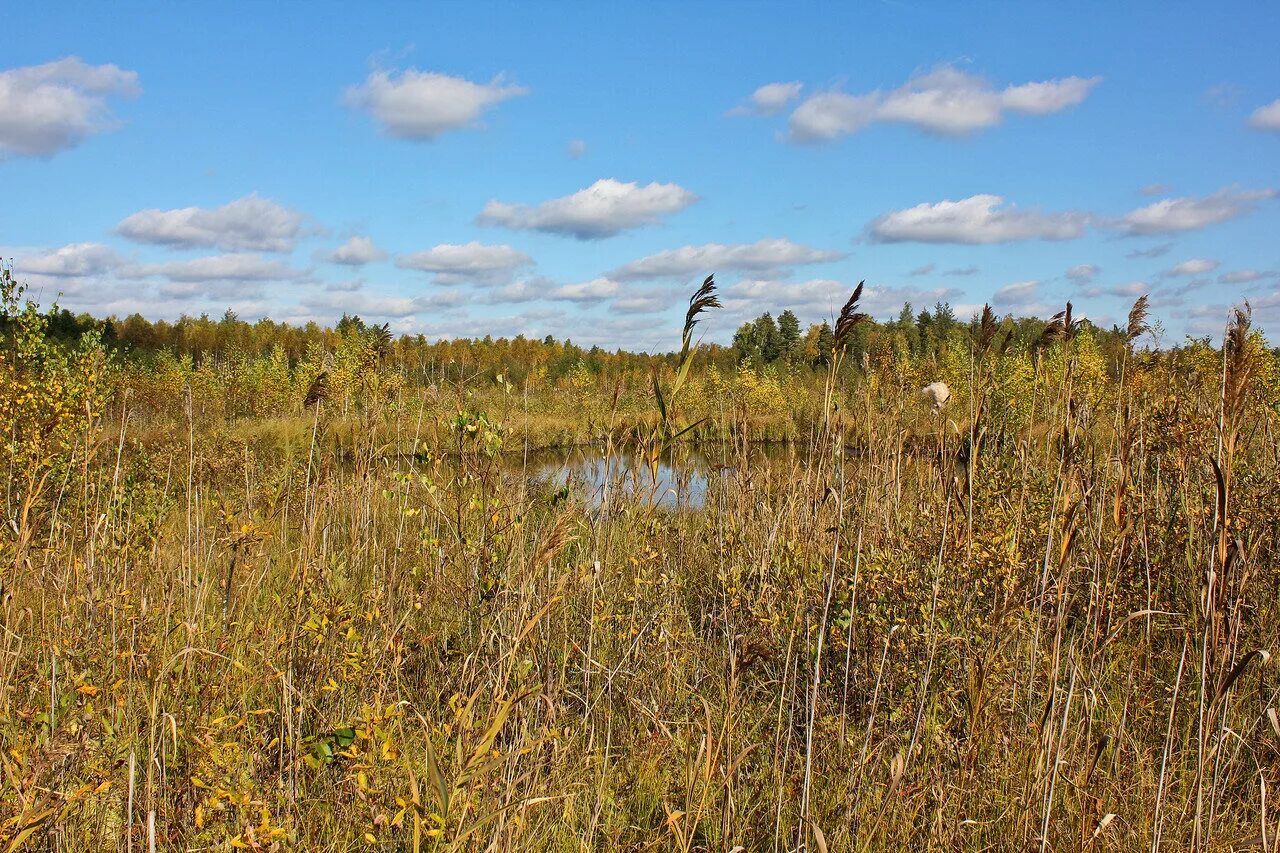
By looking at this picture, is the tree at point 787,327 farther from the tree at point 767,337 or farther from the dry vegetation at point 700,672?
the dry vegetation at point 700,672

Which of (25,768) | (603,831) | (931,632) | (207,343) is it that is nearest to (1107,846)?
(931,632)

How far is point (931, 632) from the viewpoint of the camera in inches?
93.8

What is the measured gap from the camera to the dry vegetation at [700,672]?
5.85 ft

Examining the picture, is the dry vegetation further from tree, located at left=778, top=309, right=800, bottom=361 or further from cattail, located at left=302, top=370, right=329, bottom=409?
tree, located at left=778, top=309, right=800, bottom=361

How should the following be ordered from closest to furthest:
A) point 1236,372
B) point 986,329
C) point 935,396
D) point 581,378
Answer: point 1236,372, point 986,329, point 935,396, point 581,378

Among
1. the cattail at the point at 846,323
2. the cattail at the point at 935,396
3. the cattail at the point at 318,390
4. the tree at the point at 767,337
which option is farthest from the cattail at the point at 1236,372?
the tree at the point at 767,337

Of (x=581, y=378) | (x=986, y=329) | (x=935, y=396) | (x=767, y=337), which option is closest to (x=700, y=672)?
(x=986, y=329)

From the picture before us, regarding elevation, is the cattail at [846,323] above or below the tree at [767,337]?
below

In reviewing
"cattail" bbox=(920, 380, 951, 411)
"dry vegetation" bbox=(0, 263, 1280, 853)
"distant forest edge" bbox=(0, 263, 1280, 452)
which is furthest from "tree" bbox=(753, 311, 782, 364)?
"dry vegetation" bbox=(0, 263, 1280, 853)

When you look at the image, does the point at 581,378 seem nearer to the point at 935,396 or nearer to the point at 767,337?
the point at 935,396

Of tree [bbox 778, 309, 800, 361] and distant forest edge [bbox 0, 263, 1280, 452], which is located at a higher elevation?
tree [bbox 778, 309, 800, 361]

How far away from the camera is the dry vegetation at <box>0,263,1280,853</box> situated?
1.78 m

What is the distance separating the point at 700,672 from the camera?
3055mm

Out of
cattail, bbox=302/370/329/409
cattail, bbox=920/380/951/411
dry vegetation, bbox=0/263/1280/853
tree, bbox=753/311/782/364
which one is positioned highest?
tree, bbox=753/311/782/364
